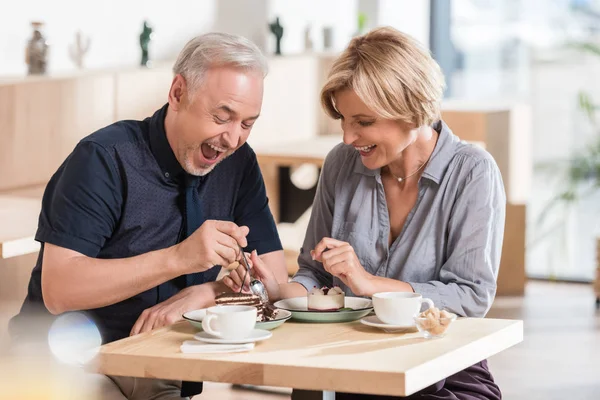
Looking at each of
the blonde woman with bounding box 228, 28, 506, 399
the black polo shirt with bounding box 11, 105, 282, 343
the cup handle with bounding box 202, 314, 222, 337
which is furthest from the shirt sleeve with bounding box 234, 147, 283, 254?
the cup handle with bounding box 202, 314, 222, 337

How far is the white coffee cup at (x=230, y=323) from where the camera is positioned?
1.94 meters

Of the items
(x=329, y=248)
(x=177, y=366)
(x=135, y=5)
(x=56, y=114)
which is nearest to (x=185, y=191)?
(x=329, y=248)

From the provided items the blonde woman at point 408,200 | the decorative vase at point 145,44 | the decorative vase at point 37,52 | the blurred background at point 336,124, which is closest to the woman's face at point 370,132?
the blonde woman at point 408,200

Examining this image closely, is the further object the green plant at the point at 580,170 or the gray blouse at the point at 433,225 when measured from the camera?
the green plant at the point at 580,170

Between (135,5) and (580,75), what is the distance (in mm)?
2876

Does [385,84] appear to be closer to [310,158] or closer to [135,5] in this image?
[310,158]

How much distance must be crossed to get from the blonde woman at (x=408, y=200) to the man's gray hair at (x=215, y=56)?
8.2 inches

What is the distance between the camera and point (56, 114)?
15.3ft

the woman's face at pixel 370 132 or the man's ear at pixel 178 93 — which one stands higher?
the man's ear at pixel 178 93

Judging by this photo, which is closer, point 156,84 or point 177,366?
point 177,366

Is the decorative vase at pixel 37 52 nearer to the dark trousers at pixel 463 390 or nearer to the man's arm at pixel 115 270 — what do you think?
the man's arm at pixel 115 270

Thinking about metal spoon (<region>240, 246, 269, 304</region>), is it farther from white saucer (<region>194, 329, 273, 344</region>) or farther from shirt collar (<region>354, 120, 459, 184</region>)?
shirt collar (<region>354, 120, 459, 184</region>)

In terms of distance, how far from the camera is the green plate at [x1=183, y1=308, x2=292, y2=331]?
2.08 meters

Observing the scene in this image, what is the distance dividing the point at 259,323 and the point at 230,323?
0.48 feet
